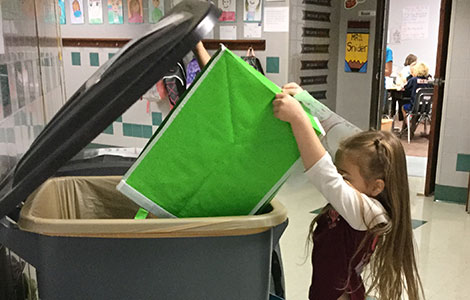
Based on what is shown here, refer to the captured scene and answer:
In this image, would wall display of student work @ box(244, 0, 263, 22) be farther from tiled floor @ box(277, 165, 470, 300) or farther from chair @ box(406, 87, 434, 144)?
chair @ box(406, 87, 434, 144)

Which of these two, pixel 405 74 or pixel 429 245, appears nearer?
pixel 429 245

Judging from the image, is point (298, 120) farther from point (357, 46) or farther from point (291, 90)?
point (357, 46)

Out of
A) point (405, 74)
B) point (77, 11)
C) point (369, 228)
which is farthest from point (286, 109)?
point (405, 74)

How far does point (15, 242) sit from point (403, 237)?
1.06m

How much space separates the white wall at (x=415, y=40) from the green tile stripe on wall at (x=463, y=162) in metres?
6.87

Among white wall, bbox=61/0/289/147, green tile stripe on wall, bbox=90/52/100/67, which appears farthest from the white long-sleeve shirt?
green tile stripe on wall, bbox=90/52/100/67

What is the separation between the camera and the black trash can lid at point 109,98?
2.71 ft

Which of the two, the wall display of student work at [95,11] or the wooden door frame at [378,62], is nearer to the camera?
the wooden door frame at [378,62]

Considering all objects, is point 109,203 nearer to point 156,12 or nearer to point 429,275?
point 429,275

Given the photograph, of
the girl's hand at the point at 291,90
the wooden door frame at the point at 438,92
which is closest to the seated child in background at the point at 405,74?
the wooden door frame at the point at 438,92

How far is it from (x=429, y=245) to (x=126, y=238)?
3.03 m

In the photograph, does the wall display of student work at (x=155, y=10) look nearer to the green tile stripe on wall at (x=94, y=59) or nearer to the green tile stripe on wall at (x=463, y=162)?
the green tile stripe on wall at (x=94, y=59)

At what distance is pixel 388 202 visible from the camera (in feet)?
4.98

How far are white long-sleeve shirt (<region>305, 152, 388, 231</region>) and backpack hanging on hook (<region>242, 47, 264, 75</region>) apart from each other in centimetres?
312
